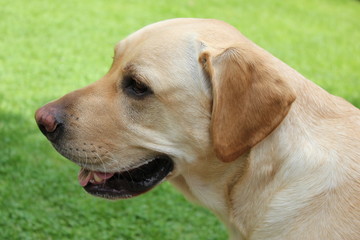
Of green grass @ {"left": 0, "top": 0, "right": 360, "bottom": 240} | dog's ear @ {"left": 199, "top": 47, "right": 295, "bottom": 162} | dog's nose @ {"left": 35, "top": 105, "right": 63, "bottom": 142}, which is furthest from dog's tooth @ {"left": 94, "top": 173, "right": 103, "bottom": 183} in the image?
green grass @ {"left": 0, "top": 0, "right": 360, "bottom": 240}

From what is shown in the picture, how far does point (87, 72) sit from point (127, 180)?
4674mm

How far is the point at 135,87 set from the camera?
3223mm

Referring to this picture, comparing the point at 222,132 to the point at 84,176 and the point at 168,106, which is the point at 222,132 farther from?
the point at 84,176

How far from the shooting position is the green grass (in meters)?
4.92

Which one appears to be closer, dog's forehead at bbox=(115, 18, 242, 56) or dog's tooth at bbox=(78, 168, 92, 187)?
dog's forehead at bbox=(115, 18, 242, 56)

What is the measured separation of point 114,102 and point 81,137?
0.93ft

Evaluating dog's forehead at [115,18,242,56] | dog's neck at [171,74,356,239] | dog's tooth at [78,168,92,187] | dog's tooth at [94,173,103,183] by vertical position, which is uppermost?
dog's forehead at [115,18,242,56]

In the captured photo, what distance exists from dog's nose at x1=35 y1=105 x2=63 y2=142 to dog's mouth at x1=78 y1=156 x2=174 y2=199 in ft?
1.24

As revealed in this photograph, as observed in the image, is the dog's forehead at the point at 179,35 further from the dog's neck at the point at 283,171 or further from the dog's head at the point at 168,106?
the dog's neck at the point at 283,171

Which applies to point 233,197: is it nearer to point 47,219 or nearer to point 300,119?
point 300,119

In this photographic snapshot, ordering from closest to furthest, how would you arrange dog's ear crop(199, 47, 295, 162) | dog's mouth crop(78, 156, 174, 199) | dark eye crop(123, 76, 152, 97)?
dog's ear crop(199, 47, 295, 162)
dark eye crop(123, 76, 152, 97)
dog's mouth crop(78, 156, 174, 199)

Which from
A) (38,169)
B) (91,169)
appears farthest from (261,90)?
(38,169)

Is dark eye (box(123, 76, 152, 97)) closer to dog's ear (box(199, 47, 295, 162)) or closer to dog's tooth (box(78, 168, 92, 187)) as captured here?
dog's ear (box(199, 47, 295, 162))

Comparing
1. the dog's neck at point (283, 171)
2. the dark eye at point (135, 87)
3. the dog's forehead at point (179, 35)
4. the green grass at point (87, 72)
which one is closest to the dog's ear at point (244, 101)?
the dog's neck at point (283, 171)
